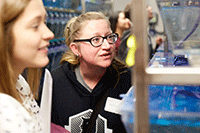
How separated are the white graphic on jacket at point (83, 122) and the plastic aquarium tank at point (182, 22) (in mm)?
615

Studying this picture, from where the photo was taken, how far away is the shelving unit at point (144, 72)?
24.7 inches

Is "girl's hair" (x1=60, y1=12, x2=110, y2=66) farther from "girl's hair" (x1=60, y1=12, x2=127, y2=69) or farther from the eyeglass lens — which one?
the eyeglass lens

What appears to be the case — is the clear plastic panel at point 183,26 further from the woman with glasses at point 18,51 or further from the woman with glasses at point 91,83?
the woman with glasses at point 18,51

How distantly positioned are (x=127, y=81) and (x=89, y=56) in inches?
12.3

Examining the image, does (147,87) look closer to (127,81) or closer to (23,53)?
(23,53)

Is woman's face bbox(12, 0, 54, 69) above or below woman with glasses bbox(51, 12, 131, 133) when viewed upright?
above

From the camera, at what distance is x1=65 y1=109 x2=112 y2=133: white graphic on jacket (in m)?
1.43

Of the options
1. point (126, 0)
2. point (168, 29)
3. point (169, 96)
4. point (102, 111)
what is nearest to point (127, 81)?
point (102, 111)

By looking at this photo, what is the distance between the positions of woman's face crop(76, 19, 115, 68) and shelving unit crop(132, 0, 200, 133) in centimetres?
87

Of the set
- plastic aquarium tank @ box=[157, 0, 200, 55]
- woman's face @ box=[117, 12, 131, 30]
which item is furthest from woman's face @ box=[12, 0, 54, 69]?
woman's face @ box=[117, 12, 131, 30]

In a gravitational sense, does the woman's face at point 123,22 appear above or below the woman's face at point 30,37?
below

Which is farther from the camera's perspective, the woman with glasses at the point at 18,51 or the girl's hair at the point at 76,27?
the girl's hair at the point at 76,27

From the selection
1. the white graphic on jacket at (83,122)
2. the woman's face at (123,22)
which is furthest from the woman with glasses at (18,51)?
the woman's face at (123,22)

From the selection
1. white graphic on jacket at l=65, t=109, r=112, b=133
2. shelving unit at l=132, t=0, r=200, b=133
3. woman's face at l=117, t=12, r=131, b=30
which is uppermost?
shelving unit at l=132, t=0, r=200, b=133
